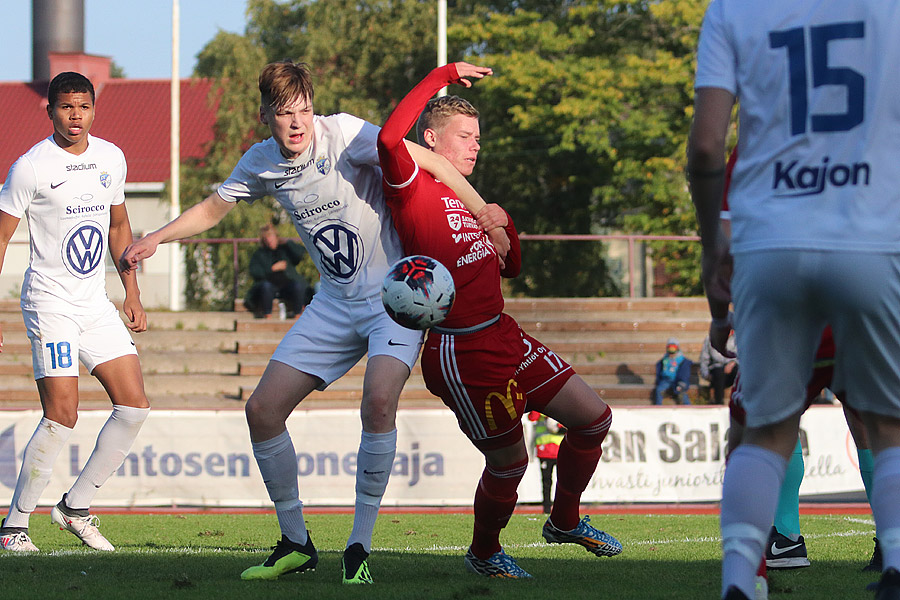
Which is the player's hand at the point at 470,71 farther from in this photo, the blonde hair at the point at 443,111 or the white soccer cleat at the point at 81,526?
the white soccer cleat at the point at 81,526

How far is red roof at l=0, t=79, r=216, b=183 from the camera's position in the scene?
117 ft

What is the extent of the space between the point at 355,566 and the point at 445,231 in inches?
62.4

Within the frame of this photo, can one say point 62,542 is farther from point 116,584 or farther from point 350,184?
point 350,184

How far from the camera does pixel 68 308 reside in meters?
6.29

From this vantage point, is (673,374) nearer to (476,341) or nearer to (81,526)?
(81,526)

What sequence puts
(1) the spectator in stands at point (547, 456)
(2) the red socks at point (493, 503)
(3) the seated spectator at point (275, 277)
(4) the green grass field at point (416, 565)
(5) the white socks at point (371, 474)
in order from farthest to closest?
(3) the seated spectator at point (275, 277) < (1) the spectator in stands at point (547, 456) < (2) the red socks at point (493, 503) < (5) the white socks at point (371, 474) < (4) the green grass field at point (416, 565)

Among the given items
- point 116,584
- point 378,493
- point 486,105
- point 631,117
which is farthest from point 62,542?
point 486,105

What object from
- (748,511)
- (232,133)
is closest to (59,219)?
(748,511)

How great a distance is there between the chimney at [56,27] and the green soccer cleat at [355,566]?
1529 inches

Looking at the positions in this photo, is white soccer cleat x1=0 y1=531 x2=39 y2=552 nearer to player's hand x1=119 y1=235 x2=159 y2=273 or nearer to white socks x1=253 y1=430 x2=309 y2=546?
white socks x1=253 y1=430 x2=309 y2=546

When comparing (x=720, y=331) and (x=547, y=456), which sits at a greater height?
(x=720, y=331)

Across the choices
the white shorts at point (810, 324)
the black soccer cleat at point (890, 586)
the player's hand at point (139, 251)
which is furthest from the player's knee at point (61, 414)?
the black soccer cleat at point (890, 586)

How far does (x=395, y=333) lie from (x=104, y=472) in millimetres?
2482

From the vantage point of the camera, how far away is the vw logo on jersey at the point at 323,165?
5.09 meters
